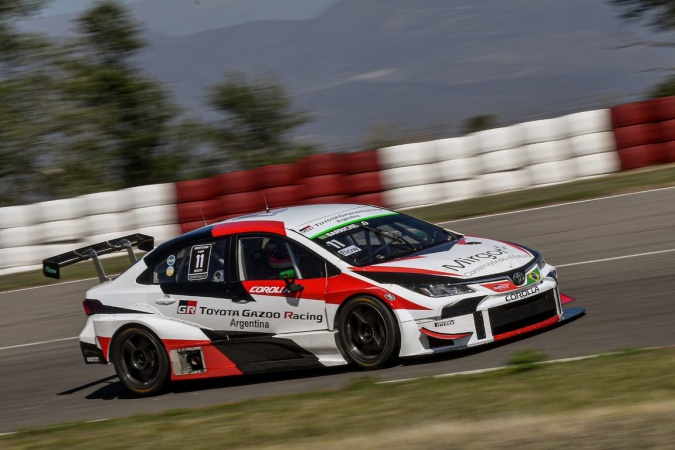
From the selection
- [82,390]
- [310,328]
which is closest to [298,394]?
[310,328]

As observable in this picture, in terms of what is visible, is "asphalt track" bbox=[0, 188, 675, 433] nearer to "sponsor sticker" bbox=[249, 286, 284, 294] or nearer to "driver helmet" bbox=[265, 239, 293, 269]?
"sponsor sticker" bbox=[249, 286, 284, 294]

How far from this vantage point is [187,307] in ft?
28.4

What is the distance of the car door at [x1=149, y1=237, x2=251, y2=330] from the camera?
27.7 ft

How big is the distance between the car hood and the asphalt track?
0.64 m

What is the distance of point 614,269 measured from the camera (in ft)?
34.0

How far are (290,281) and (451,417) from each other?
2.74 metres

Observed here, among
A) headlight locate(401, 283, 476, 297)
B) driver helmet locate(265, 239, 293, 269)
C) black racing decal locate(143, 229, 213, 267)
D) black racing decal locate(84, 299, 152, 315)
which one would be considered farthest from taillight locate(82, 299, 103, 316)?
headlight locate(401, 283, 476, 297)

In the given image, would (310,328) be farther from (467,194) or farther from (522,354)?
(467,194)

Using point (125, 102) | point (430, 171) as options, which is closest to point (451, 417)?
point (430, 171)

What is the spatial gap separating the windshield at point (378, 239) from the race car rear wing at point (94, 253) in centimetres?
212

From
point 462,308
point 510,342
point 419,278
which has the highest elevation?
point 419,278

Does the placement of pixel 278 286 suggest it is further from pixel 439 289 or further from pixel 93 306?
pixel 93 306

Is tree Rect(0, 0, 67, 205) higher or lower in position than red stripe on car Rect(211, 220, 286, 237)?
higher

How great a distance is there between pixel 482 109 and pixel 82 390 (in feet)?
431
